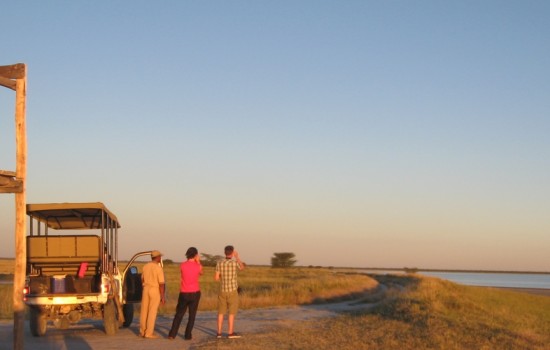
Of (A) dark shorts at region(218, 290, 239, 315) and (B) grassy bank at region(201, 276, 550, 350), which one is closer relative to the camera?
(B) grassy bank at region(201, 276, 550, 350)

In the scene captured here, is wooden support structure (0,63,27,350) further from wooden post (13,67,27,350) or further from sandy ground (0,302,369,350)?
sandy ground (0,302,369,350)

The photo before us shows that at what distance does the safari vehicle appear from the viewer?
16609 mm

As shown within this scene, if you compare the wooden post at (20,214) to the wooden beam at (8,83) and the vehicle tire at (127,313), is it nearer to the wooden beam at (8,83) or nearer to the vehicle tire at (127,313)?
the wooden beam at (8,83)

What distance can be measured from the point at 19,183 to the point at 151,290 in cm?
571

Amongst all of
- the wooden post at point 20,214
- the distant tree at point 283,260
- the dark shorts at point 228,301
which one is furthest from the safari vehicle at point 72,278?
the distant tree at point 283,260

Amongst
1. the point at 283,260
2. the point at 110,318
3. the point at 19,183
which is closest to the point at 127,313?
the point at 110,318

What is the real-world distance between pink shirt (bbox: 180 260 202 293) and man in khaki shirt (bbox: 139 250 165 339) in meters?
0.57

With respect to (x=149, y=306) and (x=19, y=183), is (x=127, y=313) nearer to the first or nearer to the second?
(x=149, y=306)

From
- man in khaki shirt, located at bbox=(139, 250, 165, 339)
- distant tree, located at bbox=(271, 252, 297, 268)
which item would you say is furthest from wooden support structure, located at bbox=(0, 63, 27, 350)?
distant tree, located at bbox=(271, 252, 297, 268)

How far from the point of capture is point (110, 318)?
17.3 m

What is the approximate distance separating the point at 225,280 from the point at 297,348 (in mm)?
2487

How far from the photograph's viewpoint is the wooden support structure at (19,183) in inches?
447

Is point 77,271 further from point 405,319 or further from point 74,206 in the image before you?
point 405,319

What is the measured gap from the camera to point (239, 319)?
22.1m
